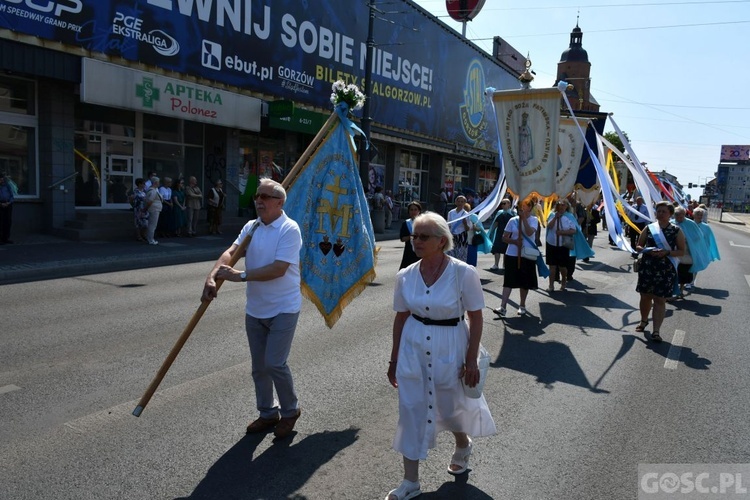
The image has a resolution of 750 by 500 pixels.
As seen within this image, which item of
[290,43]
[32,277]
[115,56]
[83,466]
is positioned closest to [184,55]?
[115,56]

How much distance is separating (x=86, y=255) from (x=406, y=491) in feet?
36.0

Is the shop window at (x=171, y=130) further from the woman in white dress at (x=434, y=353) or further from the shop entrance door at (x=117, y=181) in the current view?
the woman in white dress at (x=434, y=353)

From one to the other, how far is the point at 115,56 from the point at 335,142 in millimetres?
11959

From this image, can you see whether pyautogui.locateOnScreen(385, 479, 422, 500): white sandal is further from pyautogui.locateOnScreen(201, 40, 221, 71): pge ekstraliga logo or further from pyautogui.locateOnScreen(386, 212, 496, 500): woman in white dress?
pyautogui.locateOnScreen(201, 40, 221, 71): pge ekstraliga logo

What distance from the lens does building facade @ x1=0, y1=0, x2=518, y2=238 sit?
45.8 ft

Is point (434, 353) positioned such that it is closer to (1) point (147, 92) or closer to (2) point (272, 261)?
(2) point (272, 261)

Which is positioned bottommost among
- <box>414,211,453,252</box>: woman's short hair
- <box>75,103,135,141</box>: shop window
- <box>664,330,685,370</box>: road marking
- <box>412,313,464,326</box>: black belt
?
<box>664,330,685,370</box>: road marking

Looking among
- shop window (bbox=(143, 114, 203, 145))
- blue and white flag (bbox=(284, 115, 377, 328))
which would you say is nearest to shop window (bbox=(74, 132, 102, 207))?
shop window (bbox=(143, 114, 203, 145))

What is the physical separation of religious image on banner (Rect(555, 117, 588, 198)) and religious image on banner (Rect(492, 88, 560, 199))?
44.1 inches

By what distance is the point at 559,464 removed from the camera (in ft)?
13.0

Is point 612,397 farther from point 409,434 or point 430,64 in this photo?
point 430,64

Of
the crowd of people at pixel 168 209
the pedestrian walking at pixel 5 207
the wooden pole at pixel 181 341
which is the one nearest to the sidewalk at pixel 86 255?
the pedestrian walking at pixel 5 207

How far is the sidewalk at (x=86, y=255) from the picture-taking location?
10492 millimetres

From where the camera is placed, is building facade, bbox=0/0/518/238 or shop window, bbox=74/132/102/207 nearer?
building facade, bbox=0/0/518/238
